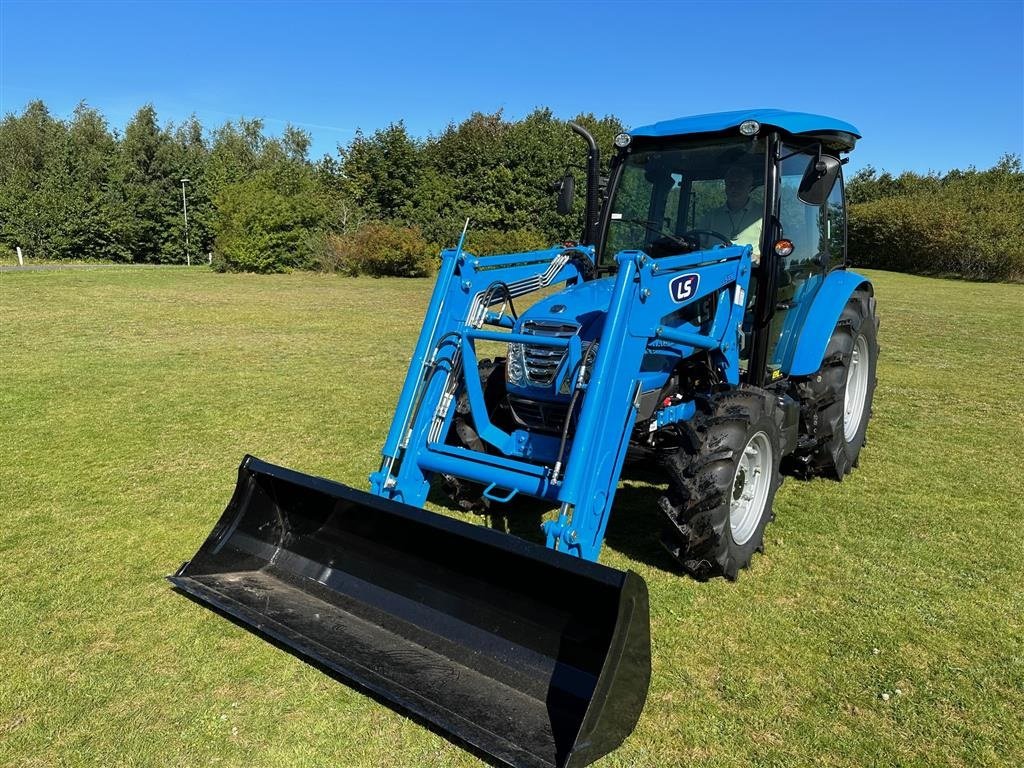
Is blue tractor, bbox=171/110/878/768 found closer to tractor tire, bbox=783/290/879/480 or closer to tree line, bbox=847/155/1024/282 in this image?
tractor tire, bbox=783/290/879/480

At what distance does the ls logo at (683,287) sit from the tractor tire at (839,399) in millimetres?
1619

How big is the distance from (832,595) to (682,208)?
104 inches

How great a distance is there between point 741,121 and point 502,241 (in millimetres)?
24977

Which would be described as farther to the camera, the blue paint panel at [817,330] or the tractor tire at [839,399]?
the tractor tire at [839,399]

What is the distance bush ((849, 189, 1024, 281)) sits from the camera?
31.2m

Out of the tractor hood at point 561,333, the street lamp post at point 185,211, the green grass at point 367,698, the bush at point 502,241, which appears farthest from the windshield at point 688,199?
the street lamp post at point 185,211

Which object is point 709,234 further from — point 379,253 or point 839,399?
point 379,253

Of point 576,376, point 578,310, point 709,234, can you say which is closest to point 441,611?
point 576,376

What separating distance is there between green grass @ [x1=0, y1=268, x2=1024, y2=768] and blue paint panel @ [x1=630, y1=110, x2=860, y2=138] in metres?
2.55

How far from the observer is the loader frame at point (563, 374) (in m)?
3.71

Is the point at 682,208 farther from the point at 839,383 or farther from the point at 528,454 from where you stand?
the point at 528,454

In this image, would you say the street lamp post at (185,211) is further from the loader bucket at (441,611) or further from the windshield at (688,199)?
the loader bucket at (441,611)

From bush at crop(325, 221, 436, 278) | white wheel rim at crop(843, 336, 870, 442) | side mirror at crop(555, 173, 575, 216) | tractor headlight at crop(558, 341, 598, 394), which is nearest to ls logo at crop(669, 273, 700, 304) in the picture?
tractor headlight at crop(558, 341, 598, 394)

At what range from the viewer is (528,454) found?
4.38 m
